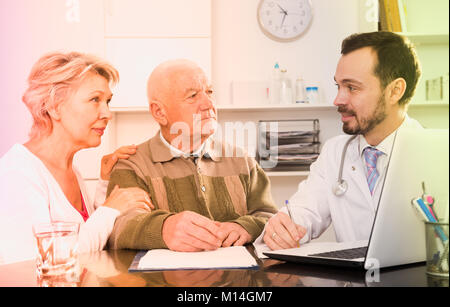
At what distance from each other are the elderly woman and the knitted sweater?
0.32ft

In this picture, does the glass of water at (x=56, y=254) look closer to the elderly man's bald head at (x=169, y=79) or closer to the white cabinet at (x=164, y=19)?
the elderly man's bald head at (x=169, y=79)

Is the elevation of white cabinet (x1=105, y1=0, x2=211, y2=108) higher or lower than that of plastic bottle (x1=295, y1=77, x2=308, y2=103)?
higher

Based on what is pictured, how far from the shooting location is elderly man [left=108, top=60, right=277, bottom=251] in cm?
114

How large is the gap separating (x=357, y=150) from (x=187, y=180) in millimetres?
668

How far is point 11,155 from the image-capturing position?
1449 millimetres

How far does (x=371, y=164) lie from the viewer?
1421 mm

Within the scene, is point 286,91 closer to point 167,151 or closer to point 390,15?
point 390,15

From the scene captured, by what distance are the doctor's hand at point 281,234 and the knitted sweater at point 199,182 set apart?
0.49 meters

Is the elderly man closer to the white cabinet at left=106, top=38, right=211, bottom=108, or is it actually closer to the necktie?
the white cabinet at left=106, top=38, right=211, bottom=108

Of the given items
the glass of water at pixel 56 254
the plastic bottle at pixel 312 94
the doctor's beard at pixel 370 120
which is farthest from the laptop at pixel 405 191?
the plastic bottle at pixel 312 94

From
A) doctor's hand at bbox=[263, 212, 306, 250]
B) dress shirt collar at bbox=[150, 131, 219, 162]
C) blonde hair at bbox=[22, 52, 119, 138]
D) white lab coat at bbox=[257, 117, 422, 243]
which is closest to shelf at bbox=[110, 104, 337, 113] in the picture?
dress shirt collar at bbox=[150, 131, 219, 162]

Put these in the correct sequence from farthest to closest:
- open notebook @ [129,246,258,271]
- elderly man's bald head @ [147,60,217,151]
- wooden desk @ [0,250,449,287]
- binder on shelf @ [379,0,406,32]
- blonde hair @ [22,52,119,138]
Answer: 1. binder on shelf @ [379,0,406,32]
2. elderly man's bald head @ [147,60,217,151]
3. blonde hair @ [22,52,119,138]
4. open notebook @ [129,246,258,271]
5. wooden desk @ [0,250,449,287]
